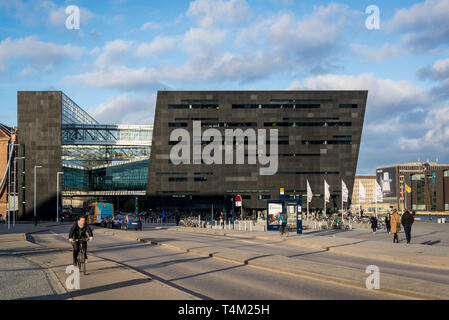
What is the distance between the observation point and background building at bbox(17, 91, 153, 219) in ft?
331

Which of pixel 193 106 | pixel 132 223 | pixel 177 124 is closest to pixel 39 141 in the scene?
pixel 177 124

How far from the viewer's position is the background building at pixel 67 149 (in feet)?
331

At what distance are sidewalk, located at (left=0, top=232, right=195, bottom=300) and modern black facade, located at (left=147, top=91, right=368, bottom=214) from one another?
90.8m

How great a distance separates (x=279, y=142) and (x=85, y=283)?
325 ft

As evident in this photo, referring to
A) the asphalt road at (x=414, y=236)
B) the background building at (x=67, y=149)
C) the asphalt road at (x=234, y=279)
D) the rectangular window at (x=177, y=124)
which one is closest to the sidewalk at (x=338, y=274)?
the asphalt road at (x=234, y=279)

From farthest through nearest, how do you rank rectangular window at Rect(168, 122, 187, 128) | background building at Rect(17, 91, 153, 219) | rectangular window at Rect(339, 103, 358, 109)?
1. rectangular window at Rect(339, 103, 358, 109)
2. rectangular window at Rect(168, 122, 187, 128)
3. background building at Rect(17, 91, 153, 219)

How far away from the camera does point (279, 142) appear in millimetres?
110062

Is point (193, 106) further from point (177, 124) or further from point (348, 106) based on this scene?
point (348, 106)

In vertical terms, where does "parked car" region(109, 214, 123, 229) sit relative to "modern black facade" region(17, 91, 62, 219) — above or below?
below

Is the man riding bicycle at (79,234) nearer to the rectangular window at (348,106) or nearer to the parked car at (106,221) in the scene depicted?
the parked car at (106,221)

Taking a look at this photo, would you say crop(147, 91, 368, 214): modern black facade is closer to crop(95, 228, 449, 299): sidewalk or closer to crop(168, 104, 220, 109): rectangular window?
crop(168, 104, 220, 109): rectangular window

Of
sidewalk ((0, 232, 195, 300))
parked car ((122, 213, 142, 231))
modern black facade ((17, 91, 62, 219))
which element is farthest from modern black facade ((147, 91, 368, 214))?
sidewalk ((0, 232, 195, 300))

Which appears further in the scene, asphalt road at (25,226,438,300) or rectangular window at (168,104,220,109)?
rectangular window at (168,104,220,109)
